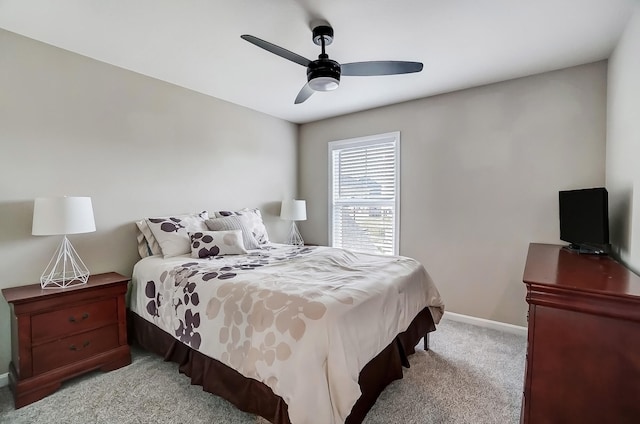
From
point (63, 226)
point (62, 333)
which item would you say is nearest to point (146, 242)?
point (63, 226)

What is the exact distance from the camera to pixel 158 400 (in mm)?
1933

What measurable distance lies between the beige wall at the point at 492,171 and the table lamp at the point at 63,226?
315 cm

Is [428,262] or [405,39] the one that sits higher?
[405,39]

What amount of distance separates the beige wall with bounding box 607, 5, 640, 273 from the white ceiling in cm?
22

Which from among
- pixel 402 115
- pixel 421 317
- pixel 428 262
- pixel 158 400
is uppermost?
pixel 402 115

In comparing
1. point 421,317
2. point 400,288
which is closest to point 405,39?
point 400,288

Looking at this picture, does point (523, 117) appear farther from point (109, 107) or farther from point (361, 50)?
point (109, 107)

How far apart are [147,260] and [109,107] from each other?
56.2 inches

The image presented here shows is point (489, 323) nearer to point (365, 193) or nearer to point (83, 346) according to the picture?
point (365, 193)

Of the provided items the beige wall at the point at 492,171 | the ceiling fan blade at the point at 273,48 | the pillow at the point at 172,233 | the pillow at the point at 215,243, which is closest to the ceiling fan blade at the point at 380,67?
the ceiling fan blade at the point at 273,48

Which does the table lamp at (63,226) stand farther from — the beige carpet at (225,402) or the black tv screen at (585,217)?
the black tv screen at (585,217)

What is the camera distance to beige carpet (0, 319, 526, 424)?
1.77 metres

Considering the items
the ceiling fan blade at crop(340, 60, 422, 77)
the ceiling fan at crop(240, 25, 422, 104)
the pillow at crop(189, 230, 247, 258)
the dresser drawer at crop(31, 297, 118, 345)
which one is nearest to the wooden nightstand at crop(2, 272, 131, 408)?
the dresser drawer at crop(31, 297, 118, 345)

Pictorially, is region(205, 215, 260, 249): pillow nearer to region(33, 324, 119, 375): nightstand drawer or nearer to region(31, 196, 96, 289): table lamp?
region(31, 196, 96, 289): table lamp
